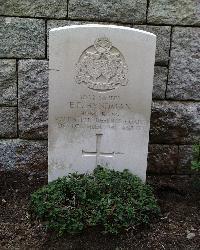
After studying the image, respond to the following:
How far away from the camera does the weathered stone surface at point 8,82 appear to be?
393 cm

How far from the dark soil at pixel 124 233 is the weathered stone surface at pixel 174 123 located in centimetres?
48

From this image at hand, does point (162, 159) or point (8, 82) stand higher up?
point (8, 82)

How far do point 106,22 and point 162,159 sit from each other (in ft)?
4.55

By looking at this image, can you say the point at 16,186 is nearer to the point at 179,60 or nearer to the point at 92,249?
the point at 92,249

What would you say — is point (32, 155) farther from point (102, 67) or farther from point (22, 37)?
point (102, 67)

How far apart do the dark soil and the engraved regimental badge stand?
109 centimetres

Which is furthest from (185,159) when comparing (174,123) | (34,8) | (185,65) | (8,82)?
(34,8)

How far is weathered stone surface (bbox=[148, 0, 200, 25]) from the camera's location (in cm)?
385

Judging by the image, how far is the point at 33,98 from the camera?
13.2 ft

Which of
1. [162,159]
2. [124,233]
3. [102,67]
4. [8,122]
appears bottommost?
[124,233]

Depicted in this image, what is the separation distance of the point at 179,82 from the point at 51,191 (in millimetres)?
1544

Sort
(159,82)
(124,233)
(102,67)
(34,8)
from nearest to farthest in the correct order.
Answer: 1. (124,233)
2. (102,67)
3. (34,8)
4. (159,82)

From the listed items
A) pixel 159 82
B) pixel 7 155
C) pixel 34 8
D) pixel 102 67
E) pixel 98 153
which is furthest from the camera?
pixel 7 155

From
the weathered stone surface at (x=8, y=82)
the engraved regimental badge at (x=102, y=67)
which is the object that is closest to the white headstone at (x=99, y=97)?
the engraved regimental badge at (x=102, y=67)
